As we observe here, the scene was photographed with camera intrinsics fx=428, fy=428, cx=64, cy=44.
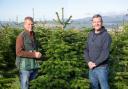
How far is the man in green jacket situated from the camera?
868cm

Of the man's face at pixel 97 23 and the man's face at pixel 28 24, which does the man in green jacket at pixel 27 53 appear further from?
the man's face at pixel 97 23

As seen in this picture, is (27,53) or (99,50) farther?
(99,50)

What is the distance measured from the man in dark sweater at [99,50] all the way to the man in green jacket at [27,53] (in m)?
1.10

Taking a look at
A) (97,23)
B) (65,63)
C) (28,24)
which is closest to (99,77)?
(97,23)

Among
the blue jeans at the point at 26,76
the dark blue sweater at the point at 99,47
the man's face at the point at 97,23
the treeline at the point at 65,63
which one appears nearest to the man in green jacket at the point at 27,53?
the blue jeans at the point at 26,76

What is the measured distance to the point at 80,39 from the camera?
35.1 feet

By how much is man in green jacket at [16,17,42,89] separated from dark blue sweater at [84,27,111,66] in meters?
1.10

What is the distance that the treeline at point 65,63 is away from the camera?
399 inches

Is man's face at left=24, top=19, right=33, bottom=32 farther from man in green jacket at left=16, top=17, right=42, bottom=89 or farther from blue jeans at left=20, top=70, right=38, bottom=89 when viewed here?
blue jeans at left=20, top=70, right=38, bottom=89

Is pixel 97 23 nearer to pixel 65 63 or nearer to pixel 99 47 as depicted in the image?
pixel 99 47

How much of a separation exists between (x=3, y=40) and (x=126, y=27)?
3399mm

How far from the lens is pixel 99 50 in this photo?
28.9 ft

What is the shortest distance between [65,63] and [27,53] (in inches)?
66.5

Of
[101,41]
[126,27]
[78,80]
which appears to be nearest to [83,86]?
[78,80]
